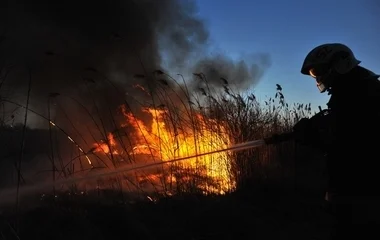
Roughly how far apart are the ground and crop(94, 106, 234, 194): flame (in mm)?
487

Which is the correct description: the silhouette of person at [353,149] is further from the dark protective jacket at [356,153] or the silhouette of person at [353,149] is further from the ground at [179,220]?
the ground at [179,220]

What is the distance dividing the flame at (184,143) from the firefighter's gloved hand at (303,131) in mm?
3260

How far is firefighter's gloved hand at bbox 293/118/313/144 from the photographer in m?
2.66

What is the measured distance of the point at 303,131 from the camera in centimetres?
269

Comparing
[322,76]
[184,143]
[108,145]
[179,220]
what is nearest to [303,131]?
[322,76]

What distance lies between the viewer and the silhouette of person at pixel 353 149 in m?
2.33

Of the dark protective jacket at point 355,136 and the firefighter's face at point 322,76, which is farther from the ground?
the firefighter's face at point 322,76

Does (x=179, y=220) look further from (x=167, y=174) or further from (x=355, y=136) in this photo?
(x=355, y=136)

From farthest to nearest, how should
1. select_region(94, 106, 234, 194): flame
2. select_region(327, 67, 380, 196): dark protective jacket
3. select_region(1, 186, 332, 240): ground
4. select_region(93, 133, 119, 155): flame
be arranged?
select_region(94, 106, 234, 194): flame → select_region(93, 133, 119, 155): flame → select_region(1, 186, 332, 240): ground → select_region(327, 67, 380, 196): dark protective jacket

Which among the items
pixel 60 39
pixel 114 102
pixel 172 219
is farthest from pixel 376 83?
pixel 60 39

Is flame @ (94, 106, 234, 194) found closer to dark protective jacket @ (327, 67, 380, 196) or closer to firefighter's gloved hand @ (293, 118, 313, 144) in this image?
firefighter's gloved hand @ (293, 118, 313, 144)

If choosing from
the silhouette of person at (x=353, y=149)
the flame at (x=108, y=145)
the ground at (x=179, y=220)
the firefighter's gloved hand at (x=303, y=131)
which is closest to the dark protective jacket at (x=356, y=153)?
the silhouette of person at (x=353, y=149)

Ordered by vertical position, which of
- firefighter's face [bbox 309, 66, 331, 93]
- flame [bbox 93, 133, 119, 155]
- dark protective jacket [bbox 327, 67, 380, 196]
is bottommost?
dark protective jacket [bbox 327, 67, 380, 196]

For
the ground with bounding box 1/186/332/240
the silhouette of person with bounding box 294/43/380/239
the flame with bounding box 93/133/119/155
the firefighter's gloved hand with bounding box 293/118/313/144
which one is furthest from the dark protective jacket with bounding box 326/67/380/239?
the flame with bounding box 93/133/119/155
